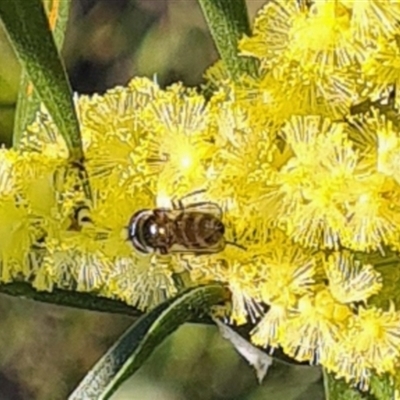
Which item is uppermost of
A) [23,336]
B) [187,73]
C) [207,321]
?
A: [187,73]

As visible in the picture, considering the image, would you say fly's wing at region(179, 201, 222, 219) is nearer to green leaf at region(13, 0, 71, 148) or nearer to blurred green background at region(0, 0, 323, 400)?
green leaf at region(13, 0, 71, 148)

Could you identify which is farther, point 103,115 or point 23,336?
point 23,336

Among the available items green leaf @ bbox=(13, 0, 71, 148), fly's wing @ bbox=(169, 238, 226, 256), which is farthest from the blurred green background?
fly's wing @ bbox=(169, 238, 226, 256)

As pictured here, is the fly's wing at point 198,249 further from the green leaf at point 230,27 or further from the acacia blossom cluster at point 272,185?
the green leaf at point 230,27

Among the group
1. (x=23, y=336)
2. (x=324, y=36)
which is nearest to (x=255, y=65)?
(x=324, y=36)

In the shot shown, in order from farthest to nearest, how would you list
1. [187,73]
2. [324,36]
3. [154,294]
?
[187,73] → [154,294] → [324,36]

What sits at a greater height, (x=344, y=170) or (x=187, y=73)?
(x=187, y=73)

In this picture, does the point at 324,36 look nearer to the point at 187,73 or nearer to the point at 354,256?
the point at 354,256

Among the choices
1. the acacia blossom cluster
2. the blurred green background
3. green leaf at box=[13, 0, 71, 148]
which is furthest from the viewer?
the blurred green background
